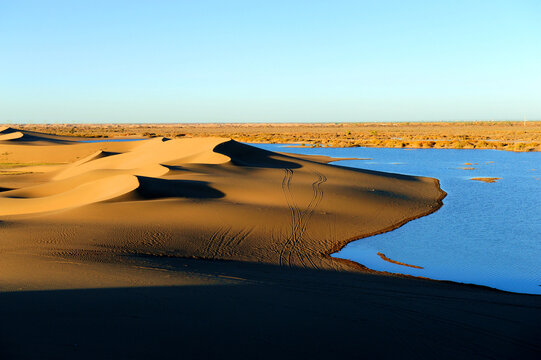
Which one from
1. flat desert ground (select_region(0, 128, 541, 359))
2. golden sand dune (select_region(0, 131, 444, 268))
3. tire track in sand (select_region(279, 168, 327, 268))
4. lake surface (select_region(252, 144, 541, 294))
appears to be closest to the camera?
flat desert ground (select_region(0, 128, 541, 359))

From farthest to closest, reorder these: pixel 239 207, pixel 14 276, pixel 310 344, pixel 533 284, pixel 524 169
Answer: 1. pixel 524 169
2. pixel 239 207
3. pixel 533 284
4. pixel 14 276
5. pixel 310 344

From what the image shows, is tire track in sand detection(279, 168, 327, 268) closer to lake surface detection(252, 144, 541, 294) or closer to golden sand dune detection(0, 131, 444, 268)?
golden sand dune detection(0, 131, 444, 268)

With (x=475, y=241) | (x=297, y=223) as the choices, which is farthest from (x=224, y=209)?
(x=475, y=241)

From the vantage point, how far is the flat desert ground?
17.2 ft

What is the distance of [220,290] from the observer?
→ 23.4ft

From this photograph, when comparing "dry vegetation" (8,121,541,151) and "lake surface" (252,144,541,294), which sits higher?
"dry vegetation" (8,121,541,151)

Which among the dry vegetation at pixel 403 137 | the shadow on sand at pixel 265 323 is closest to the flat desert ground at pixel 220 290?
the shadow on sand at pixel 265 323

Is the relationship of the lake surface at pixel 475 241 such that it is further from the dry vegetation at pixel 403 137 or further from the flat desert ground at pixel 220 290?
the dry vegetation at pixel 403 137

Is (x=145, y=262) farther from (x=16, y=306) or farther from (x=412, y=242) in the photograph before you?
(x=412, y=242)

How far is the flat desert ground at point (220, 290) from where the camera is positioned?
17.2ft

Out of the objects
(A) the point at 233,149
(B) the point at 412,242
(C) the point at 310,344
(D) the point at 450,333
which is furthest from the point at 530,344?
(A) the point at 233,149

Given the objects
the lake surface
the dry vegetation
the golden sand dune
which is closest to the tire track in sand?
the golden sand dune

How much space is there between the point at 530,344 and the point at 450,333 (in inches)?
34.9

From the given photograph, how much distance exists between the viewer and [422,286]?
838 cm
